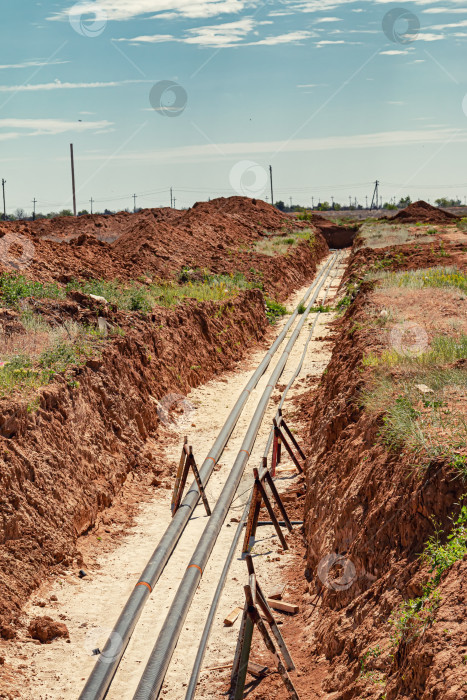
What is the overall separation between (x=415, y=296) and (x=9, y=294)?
31.9 ft

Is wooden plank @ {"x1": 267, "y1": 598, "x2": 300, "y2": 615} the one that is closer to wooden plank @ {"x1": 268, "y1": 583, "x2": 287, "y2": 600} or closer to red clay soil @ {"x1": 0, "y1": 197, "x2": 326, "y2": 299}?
wooden plank @ {"x1": 268, "y1": 583, "x2": 287, "y2": 600}

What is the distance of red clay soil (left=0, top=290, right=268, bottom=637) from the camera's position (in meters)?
9.06

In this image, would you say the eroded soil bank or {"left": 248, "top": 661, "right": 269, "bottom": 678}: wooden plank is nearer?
the eroded soil bank

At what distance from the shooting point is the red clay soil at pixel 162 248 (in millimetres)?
21266

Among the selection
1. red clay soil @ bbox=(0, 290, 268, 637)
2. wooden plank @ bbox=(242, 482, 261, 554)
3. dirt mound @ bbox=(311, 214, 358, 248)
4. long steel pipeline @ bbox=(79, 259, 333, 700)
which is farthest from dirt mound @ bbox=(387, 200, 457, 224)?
wooden plank @ bbox=(242, 482, 261, 554)

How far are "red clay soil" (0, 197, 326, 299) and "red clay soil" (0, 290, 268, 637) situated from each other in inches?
166

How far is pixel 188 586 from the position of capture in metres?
8.52

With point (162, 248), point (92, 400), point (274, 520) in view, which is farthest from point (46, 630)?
point (162, 248)

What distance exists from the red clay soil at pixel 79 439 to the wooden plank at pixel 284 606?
10.0 feet

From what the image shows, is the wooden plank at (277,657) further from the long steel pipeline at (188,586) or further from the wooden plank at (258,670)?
the long steel pipeline at (188,586)

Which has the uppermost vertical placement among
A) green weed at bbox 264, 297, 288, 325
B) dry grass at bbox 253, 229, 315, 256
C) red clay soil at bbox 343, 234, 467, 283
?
dry grass at bbox 253, 229, 315, 256

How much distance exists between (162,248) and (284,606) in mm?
21935

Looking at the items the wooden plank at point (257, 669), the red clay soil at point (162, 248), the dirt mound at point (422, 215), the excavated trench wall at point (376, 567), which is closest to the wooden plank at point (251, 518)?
the excavated trench wall at point (376, 567)

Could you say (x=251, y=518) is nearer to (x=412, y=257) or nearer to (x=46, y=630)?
(x=46, y=630)
